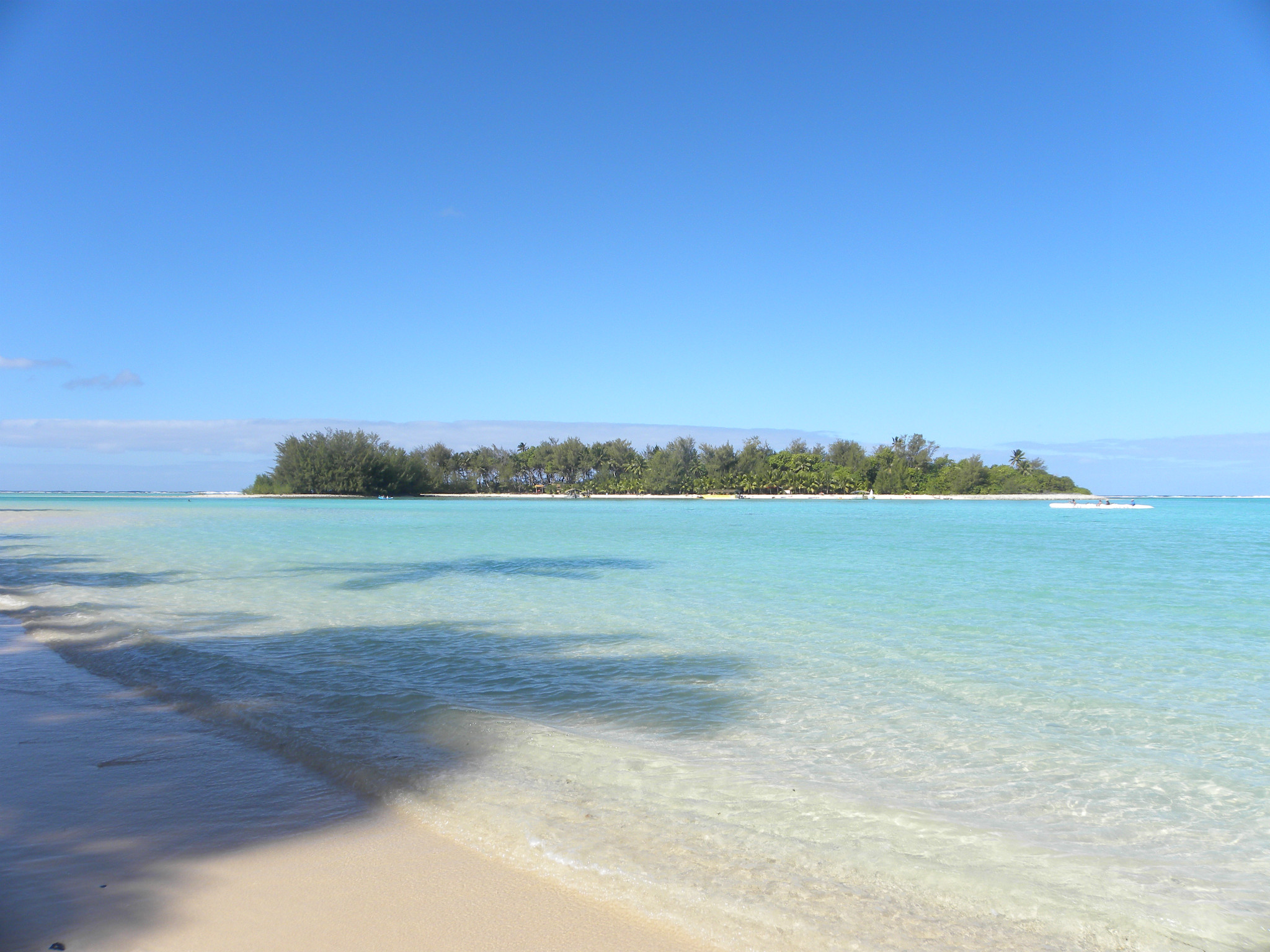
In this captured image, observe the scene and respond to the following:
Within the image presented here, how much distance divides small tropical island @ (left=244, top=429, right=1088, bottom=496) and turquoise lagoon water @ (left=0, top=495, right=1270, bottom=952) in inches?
3840

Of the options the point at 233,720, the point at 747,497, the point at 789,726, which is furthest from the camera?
the point at 747,497

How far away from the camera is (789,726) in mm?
5566

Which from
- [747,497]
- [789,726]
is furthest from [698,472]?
[789,726]

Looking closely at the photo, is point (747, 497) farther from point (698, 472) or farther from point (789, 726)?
point (789, 726)

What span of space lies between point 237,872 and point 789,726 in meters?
3.69

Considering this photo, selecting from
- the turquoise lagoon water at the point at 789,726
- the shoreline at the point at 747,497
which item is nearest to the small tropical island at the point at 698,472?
the shoreline at the point at 747,497

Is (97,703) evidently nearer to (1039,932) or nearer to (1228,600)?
(1039,932)

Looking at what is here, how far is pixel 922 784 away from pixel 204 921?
11.8 feet

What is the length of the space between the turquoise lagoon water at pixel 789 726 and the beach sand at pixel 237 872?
0.78 ft

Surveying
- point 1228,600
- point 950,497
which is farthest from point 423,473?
point 1228,600

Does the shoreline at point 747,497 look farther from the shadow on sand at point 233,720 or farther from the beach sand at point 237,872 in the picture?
the beach sand at point 237,872

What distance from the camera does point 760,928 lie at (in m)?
2.76

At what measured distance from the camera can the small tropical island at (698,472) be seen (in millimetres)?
112938

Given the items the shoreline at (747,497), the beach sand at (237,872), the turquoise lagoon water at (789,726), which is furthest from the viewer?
the shoreline at (747,497)
